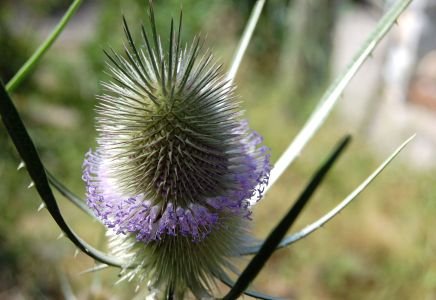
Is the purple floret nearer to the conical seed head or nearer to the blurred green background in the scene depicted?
the conical seed head

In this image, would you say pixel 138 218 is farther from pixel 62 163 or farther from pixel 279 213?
pixel 62 163

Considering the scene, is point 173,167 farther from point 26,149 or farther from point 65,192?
point 26,149

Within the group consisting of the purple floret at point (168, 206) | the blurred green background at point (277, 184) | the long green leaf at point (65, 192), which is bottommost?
the blurred green background at point (277, 184)

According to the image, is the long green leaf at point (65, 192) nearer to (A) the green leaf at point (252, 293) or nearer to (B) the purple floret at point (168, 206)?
(B) the purple floret at point (168, 206)

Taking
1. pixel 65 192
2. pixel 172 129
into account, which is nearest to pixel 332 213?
pixel 172 129

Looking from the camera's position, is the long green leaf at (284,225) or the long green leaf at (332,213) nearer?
the long green leaf at (284,225)

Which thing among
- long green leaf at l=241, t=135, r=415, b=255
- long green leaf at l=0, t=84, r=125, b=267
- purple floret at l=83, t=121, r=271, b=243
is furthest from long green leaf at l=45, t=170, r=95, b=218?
long green leaf at l=241, t=135, r=415, b=255

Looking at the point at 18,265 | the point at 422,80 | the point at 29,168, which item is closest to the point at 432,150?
the point at 422,80

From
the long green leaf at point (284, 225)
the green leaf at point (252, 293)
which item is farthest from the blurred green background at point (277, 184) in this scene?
the long green leaf at point (284, 225)
